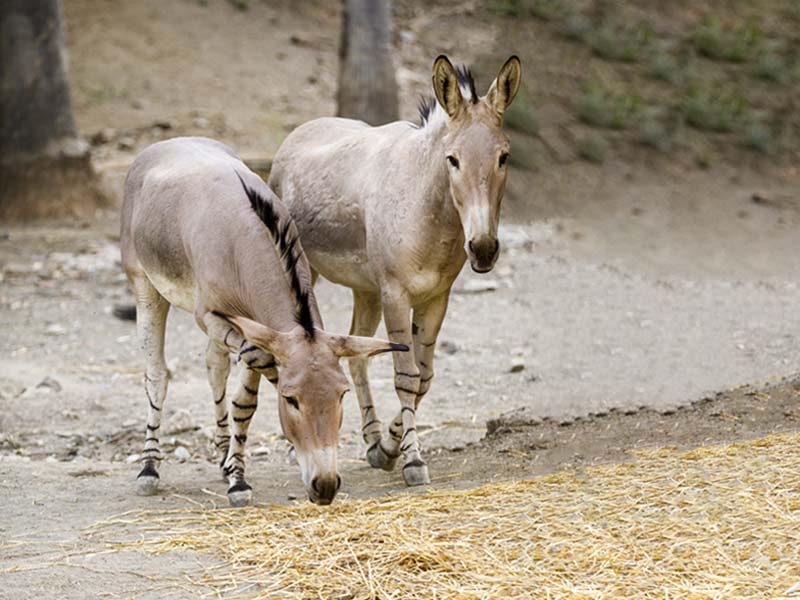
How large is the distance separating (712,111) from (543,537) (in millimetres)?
14446

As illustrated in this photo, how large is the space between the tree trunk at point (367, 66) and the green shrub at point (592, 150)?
4198 millimetres

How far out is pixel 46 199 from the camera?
45.5ft

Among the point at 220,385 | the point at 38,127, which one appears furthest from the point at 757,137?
the point at 220,385

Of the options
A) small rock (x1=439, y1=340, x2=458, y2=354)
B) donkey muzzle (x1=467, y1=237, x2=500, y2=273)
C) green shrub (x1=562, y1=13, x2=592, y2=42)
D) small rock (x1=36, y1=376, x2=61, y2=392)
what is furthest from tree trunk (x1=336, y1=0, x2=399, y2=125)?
donkey muzzle (x1=467, y1=237, x2=500, y2=273)

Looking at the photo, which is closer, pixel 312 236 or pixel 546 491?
pixel 546 491

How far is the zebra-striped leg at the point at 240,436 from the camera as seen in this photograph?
6164 mm

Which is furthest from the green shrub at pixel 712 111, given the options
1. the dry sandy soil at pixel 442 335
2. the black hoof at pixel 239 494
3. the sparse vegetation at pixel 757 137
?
the black hoof at pixel 239 494

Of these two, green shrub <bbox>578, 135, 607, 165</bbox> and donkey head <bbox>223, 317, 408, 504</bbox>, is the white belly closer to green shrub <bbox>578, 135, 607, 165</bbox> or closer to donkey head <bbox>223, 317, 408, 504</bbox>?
donkey head <bbox>223, 317, 408, 504</bbox>

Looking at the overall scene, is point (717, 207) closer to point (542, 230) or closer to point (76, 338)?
point (542, 230)

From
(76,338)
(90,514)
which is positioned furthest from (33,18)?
(90,514)

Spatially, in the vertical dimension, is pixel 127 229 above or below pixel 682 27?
above

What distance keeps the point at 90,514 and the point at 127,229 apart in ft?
6.19

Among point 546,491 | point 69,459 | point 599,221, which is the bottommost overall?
point 599,221

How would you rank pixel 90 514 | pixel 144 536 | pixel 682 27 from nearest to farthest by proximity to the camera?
pixel 144 536 → pixel 90 514 → pixel 682 27
